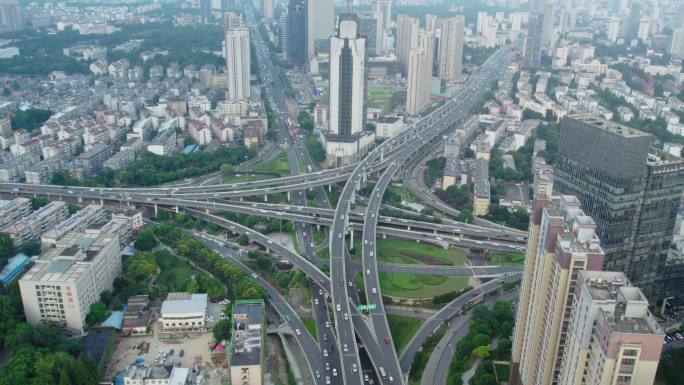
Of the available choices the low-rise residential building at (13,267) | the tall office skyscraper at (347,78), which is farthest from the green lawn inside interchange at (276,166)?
the low-rise residential building at (13,267)

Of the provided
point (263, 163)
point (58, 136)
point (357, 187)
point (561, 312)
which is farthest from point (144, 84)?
point (561, 312)

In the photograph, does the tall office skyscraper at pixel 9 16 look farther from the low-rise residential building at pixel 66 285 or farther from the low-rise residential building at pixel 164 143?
the low-rise residential building at pixel 66 285

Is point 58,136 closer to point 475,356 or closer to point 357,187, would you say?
point 357,187

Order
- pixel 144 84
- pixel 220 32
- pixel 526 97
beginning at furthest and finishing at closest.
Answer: pixel 220 32, pixel 144 84, pixel 526 97

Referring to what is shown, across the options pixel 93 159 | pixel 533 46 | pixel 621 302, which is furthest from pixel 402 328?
pixel 533 46

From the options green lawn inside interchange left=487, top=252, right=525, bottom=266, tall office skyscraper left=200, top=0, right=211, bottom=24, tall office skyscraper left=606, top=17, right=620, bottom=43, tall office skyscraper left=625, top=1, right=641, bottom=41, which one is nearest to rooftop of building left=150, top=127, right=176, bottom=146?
green lawn inside interchange left=487, top=252, right=525, bottom=266

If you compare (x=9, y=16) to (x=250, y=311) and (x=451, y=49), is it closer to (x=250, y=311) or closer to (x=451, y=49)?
(x=451, y=49)

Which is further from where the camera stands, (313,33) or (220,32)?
(220,32)

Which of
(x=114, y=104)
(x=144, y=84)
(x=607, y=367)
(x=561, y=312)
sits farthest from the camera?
(x=144, y=84)
